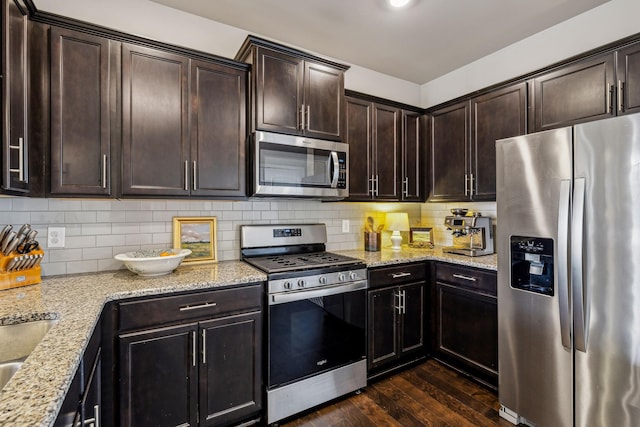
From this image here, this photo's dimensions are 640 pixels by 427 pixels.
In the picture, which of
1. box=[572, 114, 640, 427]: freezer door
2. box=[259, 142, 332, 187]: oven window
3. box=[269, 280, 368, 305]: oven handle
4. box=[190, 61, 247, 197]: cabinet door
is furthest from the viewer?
box=[259, 142, 332, 187]: oven window

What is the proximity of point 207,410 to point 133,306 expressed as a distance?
0.73 m

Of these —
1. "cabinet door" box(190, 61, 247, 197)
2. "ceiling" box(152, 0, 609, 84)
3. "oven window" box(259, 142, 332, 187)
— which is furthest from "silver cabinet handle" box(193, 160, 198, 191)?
"ceiling" box(152, 0, 609, 84)

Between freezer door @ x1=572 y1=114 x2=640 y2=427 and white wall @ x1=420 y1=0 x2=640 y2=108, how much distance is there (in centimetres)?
120

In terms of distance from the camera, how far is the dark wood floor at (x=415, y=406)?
1973mm

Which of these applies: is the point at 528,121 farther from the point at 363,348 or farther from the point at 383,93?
the point at 363,348

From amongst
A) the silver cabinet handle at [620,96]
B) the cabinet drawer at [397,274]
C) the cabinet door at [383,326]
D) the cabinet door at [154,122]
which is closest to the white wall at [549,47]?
the silver cabinet handle at [620,96]

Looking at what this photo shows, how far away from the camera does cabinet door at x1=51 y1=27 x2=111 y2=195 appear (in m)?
1.67

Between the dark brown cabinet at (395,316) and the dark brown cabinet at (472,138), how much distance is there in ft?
2.69

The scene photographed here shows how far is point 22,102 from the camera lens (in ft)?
4.87

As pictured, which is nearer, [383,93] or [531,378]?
[531,378]

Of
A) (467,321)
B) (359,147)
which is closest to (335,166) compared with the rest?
(359,147)

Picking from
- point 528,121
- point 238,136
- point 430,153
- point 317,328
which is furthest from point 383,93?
point 317,328

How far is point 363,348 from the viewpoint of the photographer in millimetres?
2293

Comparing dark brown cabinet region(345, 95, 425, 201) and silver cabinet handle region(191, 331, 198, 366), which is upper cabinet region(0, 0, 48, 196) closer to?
silver cabinet handle region(191, 331, 198, 366)
